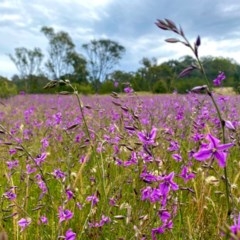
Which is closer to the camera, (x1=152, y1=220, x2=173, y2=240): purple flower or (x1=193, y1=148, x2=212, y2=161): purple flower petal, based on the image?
(x1=193, y1=148, x2=212, y2=161): purple flower petal

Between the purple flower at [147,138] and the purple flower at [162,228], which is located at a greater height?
the purple flower at [147,138]

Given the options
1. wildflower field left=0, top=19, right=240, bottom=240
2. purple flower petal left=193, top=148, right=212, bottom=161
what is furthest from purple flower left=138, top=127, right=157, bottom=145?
purple flower petal left=193, top=148, right=212, bottom=161

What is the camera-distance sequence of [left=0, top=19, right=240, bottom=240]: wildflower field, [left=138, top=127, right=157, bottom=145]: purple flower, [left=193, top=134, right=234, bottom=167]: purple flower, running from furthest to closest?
[left=138, top=127, right=157, bottom=145]: purple flower < [left=0, top=19, right=240, bottom=240]: wildflower field < [left=193, top=134, right=234, bottom=167]: purple flower

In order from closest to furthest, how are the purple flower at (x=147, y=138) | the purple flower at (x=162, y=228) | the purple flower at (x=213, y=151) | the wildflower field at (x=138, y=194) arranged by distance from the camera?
the purple flower at (x=213, y=151), the wildflower field at (x=138, y=194), the purple flower at (x=147, y=138), the purple flower at (x=162, y=228)

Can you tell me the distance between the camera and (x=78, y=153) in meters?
3.88

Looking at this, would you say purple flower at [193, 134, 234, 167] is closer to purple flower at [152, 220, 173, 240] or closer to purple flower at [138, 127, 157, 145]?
purple flower at [138, 127, 157, 145]

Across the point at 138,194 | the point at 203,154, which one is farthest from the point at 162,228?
the point at 203,154

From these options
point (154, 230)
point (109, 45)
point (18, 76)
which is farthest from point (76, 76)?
point (154, 230)

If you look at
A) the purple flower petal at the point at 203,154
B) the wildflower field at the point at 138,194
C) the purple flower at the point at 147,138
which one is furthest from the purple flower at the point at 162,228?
the purple flower petal at the point at 203,154

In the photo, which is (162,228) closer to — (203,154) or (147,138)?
(147,138)

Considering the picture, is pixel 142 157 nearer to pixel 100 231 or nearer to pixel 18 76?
pixel 100 231

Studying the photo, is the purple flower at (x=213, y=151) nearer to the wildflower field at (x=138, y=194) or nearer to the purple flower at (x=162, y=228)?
the wildflower field at (x=138, y=194)

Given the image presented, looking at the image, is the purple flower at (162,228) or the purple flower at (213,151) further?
the purple flower at (162,228)

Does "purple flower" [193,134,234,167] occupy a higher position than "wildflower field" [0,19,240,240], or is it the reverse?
"purple flower" [193,134,234,167]
